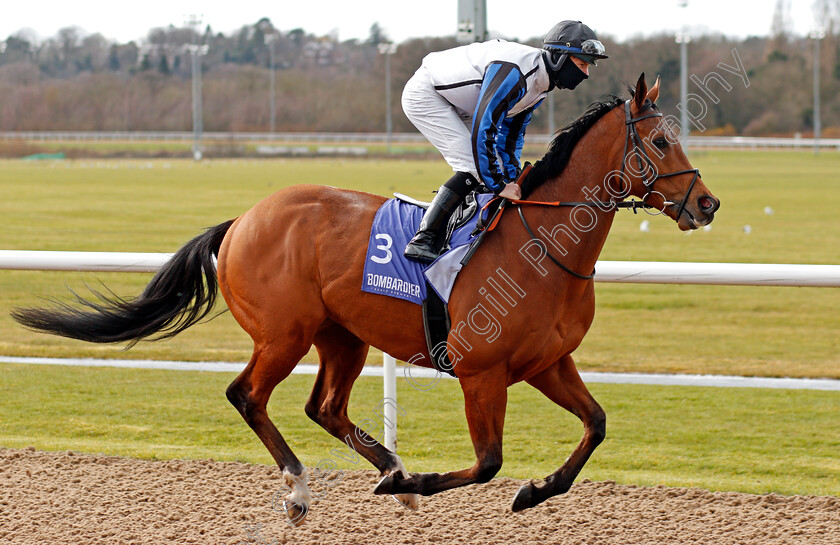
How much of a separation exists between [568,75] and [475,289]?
31.9 inches

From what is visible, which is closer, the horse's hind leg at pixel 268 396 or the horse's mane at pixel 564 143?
the horse's mane at pixel 564 143

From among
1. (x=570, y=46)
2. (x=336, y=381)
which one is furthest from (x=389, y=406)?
Result: (x=570, y=46)

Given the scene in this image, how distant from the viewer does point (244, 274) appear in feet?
12.1

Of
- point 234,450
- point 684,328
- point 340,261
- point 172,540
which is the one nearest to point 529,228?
point 340,261

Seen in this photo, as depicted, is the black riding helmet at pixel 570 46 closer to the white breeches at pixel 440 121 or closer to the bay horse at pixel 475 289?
the bay horse at pixel 475 289

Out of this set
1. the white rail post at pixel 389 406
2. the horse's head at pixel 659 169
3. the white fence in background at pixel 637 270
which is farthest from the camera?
the white rail post at pixel 389 406

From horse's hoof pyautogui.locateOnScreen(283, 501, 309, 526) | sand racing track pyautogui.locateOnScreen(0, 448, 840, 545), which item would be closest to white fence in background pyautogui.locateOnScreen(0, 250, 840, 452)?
sand racing track pyautogui.locateOnScreen(0, 448, 840, 545)

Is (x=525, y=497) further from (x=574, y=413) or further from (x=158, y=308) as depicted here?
(x=158, y=308)

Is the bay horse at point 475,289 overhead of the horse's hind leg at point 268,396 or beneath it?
overhead

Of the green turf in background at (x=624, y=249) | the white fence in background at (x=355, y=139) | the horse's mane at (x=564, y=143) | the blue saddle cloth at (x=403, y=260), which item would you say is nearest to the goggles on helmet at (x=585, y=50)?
the horse's mane at (x=564, y=143)

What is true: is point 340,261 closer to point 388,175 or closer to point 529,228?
point 529,228

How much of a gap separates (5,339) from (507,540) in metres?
5.90

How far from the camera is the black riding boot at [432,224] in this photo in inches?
133

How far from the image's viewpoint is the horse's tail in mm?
3984
